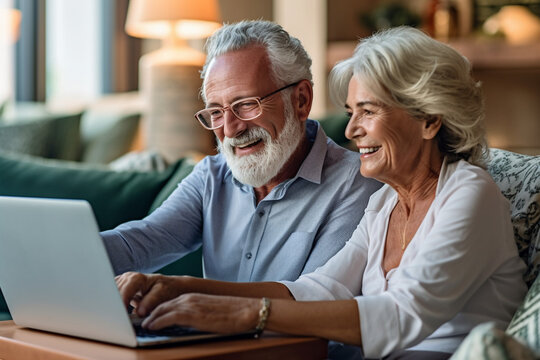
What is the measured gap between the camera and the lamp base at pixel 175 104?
3.50 metres

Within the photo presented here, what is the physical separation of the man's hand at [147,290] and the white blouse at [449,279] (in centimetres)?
24

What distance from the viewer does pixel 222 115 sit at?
74.2 inches

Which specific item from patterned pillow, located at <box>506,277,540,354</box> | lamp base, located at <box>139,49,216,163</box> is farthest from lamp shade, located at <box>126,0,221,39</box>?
patterned pillow, located at <box>506,277,540,354</box>

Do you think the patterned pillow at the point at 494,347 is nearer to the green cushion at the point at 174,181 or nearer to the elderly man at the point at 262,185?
the elderly man at the point at 262,185

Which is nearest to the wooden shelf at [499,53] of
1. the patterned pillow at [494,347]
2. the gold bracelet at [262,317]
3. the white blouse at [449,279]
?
the white blouse at [449,279]

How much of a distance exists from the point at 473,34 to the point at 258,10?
132cm

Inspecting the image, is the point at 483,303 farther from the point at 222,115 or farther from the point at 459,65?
the point at 222,115

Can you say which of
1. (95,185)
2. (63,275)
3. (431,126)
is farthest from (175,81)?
(63,275)

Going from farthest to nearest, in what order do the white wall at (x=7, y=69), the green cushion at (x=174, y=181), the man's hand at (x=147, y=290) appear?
the white wall at (x=7, y=69) < the green cushion at (x=174, y=181) < the man's hand at (x=147, y=290)

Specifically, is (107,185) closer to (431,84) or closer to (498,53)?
(431,84)

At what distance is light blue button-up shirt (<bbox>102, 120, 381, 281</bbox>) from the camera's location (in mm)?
1803

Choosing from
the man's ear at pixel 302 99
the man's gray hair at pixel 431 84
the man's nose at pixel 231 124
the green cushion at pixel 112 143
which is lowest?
the green cushion at pixel 112 143

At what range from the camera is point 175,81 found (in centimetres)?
351

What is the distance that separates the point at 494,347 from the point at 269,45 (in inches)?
44.1
